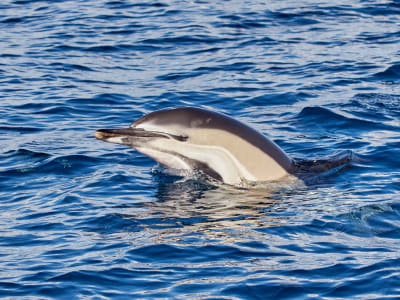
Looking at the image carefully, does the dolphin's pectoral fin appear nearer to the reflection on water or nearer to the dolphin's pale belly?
the dolphin's pale belly

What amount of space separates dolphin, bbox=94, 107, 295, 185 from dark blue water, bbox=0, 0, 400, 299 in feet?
1.13

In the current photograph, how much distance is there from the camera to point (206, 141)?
1018cm

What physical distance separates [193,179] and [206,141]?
0.73 meters

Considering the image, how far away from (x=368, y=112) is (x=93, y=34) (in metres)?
10.9

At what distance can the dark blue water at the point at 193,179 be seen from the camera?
7.77m

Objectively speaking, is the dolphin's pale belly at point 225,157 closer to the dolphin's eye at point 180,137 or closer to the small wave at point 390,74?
the dolphin's eye at point 180,137

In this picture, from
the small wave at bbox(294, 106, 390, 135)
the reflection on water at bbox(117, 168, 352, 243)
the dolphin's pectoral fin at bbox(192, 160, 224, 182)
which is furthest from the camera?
the small wave at bbox(294, 106, 390, 135)

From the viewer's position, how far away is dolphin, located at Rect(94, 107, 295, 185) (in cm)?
1012

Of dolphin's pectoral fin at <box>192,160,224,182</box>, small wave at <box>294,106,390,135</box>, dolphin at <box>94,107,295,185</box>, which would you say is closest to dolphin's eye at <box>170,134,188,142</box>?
dolphin at <box>94,107,295,185</box>

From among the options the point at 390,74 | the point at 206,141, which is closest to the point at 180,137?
the point at 206,141

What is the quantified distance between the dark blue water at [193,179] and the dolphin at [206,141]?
1.13ft

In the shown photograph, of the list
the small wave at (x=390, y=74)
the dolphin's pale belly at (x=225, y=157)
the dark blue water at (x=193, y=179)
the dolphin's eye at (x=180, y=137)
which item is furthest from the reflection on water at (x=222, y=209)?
the small wave at (x=390, y=74)

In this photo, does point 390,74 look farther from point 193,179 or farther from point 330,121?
point 193,179

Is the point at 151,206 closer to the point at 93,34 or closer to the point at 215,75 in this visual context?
the point at 215,75
